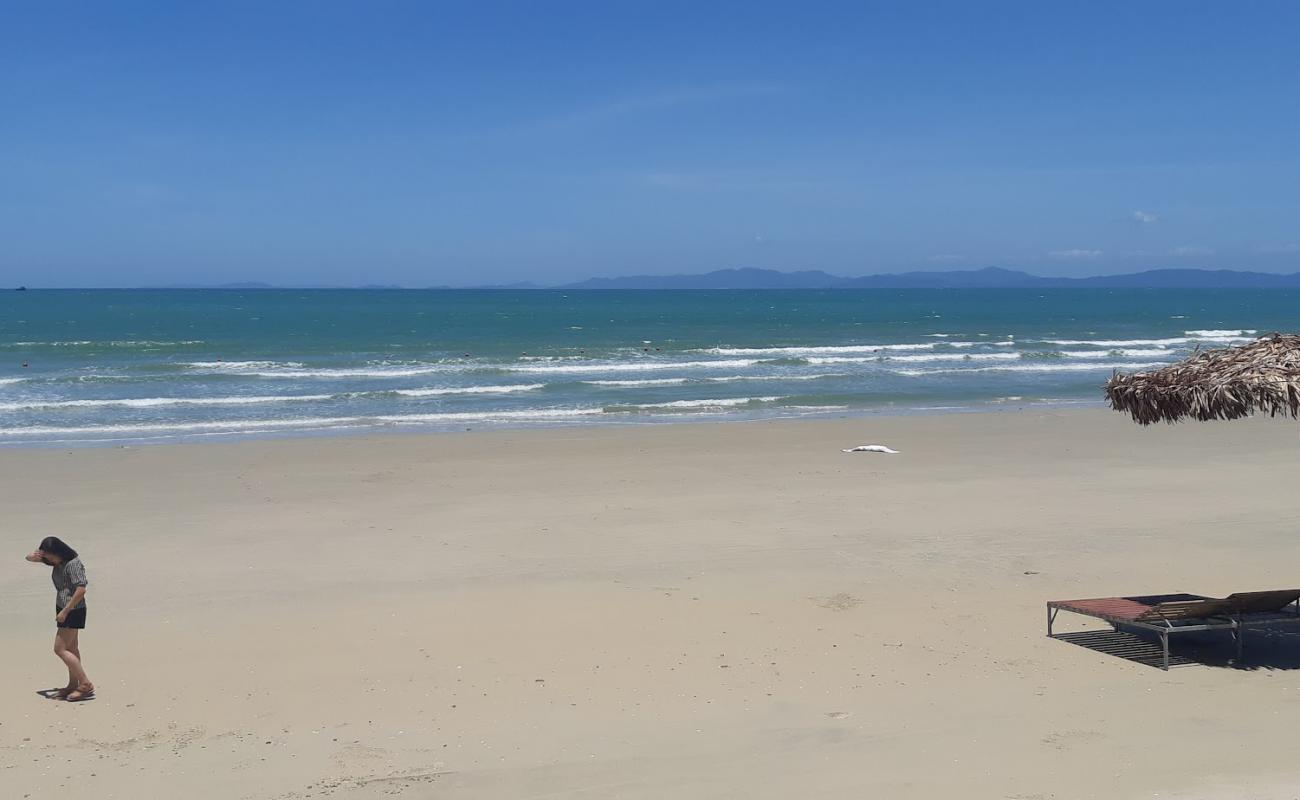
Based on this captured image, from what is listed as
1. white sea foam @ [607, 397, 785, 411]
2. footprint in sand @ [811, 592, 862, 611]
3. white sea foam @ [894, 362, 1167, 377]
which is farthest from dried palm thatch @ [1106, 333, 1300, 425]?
white sea foam @ [894, 362, 1167, 377]

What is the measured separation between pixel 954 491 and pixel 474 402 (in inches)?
605

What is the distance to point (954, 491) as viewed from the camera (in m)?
14.3

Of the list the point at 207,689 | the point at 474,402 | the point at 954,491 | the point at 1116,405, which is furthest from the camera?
the point at 474,402

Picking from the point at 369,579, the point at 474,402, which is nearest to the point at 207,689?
the point at 369,579

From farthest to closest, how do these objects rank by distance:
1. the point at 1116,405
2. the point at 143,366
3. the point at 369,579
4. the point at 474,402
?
the point at 143,366 < the point at 474,402 < the point at 369,579 < the point at 1116,405

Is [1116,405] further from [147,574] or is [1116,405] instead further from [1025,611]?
[147,574]

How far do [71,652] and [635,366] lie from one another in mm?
31657

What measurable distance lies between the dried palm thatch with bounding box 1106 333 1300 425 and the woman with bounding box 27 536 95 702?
714 centimetres

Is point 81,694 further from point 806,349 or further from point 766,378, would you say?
point 806,349

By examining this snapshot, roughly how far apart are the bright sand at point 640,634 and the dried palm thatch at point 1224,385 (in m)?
1.73

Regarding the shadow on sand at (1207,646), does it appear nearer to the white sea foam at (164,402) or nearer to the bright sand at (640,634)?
the bright sand at (640,634)

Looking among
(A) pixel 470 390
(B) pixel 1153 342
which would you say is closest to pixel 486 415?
(A) pixel 470 390

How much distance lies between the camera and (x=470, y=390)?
99.1ft

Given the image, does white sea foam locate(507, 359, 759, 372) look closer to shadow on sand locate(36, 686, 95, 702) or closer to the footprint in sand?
the footprint in sand
